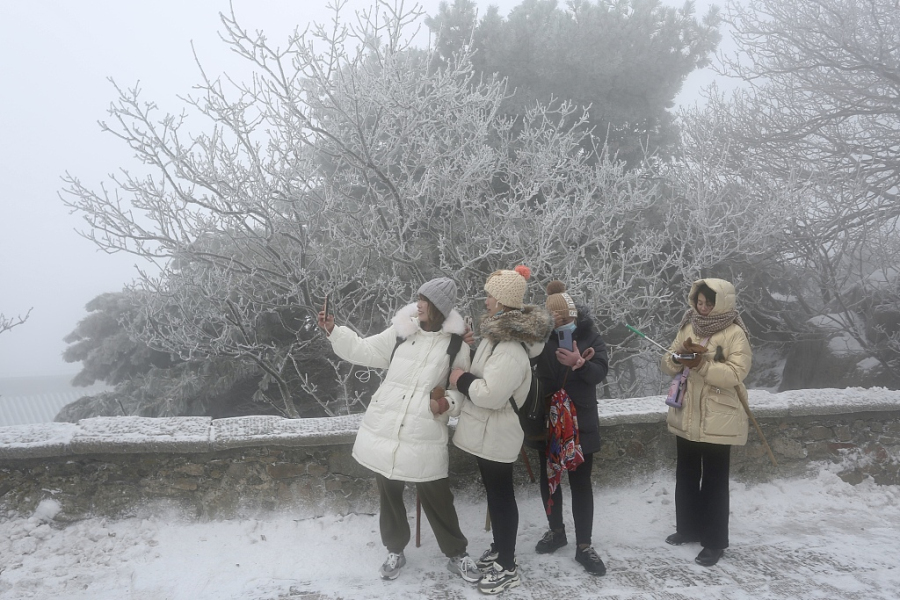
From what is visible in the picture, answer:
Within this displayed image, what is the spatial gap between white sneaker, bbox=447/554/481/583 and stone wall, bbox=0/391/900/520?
25.4 inches

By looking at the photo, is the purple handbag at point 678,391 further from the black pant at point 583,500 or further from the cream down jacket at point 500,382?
the cream down jacket at point 500,382

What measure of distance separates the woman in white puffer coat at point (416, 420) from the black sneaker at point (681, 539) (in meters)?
1.21

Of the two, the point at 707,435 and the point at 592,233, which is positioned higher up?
the point at 592,233

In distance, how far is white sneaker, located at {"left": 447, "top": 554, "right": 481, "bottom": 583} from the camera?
2.93 metres

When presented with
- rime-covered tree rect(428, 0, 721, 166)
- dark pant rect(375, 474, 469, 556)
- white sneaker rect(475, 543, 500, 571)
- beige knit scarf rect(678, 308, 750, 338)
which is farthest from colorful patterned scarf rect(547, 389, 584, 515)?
rime-covered tree rect(428, 0, 721, 166)

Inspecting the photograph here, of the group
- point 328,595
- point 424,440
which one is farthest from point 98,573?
point 424,440

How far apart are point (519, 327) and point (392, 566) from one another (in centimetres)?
138

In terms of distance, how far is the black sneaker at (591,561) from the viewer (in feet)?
9.90

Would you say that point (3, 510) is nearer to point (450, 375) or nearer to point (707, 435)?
point (450, 375)

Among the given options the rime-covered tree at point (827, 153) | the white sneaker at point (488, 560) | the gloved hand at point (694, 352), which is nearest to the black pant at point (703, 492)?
the gloved hand at point (694, 352)

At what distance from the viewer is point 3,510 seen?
316 centimetres

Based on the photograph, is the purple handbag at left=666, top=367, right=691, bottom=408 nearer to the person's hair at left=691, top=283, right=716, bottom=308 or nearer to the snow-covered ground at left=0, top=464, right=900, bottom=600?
the person's hair at left=691, top=283, right=716, bottom=308

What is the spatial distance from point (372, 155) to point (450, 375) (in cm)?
226

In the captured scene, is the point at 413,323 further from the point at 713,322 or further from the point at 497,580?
the point at 713,322
